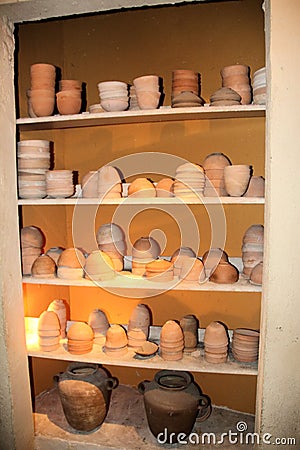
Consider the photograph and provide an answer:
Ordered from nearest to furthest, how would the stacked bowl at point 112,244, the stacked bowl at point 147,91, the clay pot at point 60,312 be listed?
the stacked bowl at point 147,91 → the stacked bowl at point 112,244 → the clay pot at point 60,312

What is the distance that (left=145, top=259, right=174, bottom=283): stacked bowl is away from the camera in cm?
211

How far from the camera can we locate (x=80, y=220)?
2.73m

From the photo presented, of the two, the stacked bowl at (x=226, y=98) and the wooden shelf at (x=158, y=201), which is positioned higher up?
the stacked bowl at (x=226, y=98)

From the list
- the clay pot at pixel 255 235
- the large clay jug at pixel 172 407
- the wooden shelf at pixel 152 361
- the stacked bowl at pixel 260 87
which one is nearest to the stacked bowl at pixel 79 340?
the wooden shelf at pixel 152 361

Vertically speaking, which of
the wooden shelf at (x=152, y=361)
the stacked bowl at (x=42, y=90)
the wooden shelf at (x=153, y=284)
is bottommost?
the wooden shelf at (x=152, y=361)

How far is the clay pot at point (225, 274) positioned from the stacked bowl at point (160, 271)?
22cm

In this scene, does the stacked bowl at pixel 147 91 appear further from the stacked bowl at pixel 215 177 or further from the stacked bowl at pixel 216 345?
the stacked bowl at pixel 216 345

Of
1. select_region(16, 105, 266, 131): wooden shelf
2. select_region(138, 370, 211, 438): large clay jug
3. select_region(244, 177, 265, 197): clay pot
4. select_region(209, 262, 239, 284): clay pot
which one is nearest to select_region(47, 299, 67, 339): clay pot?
select_region(138, 370, 211, 438): large clay jug

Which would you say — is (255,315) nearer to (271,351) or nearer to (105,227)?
(271,351)

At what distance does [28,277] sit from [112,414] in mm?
980

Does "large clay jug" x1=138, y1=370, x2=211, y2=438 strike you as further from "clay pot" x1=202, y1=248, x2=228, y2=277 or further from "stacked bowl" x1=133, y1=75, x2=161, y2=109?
"stacked bowl" x1=133, y1=75, x2=161, y2=109

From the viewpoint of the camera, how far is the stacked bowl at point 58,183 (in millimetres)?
2152

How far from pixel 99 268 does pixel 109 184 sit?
1.43 feet

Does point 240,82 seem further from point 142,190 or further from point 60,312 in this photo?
point 60,312
